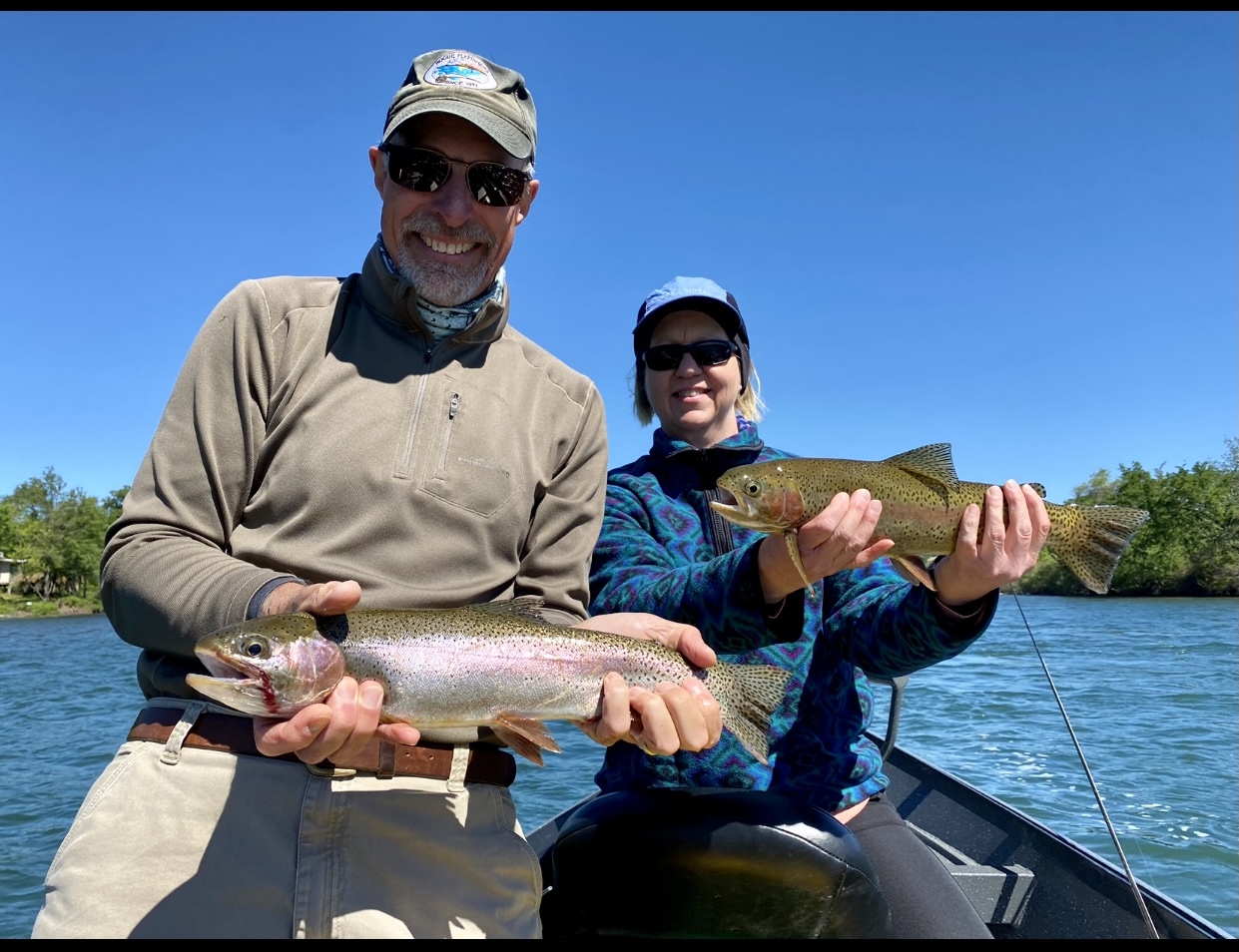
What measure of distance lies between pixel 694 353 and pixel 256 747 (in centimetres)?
268

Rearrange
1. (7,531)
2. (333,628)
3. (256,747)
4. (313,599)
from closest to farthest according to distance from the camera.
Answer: (313,599), (333,628), (256,747), (7,531)

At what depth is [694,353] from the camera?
173 inches

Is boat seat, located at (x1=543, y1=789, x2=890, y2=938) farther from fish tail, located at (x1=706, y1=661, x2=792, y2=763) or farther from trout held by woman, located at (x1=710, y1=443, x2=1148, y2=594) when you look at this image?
trout held by woman, located at (x1=710, y1=443, x2=1148, y2=594)

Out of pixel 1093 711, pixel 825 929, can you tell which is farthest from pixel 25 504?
pixel 825 929

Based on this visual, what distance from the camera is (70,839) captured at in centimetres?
265

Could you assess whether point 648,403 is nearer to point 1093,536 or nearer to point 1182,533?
point 1093,536

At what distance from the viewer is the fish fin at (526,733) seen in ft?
9.34

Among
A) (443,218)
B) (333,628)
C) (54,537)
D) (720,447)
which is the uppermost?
(443,218)

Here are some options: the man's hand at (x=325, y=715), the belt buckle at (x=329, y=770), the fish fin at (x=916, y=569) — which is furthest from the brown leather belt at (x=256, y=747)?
the fish fin at (x=916, y=569)

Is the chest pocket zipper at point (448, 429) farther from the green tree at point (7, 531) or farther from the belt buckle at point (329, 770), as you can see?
the green tree at point (7, 531)

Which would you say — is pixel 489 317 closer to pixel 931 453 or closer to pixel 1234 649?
pixel 931 453

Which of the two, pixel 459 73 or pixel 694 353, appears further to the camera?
pixel 694 353

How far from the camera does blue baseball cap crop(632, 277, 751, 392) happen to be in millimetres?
4395

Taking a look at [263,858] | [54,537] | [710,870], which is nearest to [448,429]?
[263,858]
